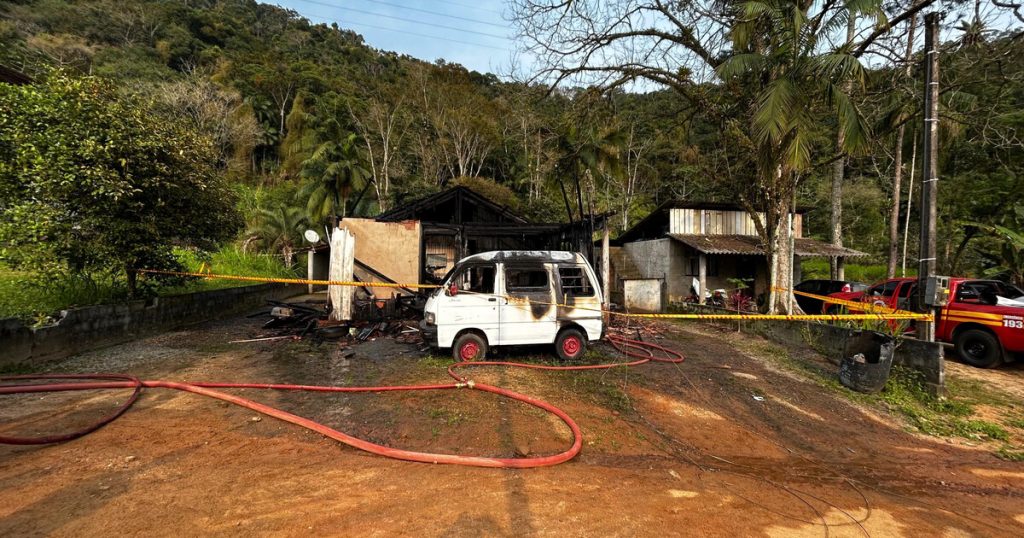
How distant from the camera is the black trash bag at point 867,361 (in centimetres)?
534

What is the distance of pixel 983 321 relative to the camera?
6762 millimetres

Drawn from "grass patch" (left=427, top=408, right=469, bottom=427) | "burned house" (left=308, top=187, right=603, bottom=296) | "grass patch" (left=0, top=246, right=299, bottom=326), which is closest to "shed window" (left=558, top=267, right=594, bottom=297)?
"grass patch" (left=427, top=408, right=469, bottom=427)

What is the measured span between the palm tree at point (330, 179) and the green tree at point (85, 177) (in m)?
13.7

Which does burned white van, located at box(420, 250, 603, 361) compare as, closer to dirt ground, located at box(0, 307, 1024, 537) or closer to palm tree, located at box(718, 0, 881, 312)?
dirt ground, located at box(0, 307, 1024, 537)

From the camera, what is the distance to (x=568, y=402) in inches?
188

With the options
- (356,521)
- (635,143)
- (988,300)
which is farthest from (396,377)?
(635,143)

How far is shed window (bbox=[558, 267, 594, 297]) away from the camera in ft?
20.9

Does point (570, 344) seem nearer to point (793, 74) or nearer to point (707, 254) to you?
point (793, 74)

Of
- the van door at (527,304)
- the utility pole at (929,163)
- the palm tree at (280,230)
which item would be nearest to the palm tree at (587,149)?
the van door at (527,304)

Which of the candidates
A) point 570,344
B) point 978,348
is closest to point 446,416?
point 570,344

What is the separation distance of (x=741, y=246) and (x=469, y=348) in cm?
1291

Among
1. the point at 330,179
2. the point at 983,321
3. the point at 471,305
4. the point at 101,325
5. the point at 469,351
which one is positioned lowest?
the point at 469,351

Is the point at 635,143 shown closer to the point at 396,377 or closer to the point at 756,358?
the point at 756,358

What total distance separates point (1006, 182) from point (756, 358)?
15880mm
